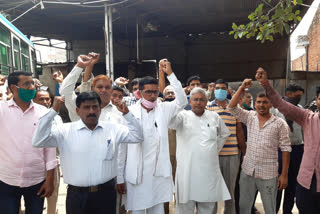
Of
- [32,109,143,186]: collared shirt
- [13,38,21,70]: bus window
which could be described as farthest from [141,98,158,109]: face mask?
[13,38,21,70]: bus window

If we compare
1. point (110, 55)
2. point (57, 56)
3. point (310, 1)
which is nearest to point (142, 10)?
point (110, 55)

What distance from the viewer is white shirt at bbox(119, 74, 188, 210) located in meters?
2.88

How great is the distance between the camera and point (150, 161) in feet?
9.57

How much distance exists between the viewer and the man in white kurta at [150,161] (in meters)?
2.89

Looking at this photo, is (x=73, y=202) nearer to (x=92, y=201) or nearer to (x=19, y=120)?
(x=92, y=201)

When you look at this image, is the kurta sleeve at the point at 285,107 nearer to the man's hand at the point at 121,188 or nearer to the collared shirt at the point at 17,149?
the man's hand at the point at 121,188

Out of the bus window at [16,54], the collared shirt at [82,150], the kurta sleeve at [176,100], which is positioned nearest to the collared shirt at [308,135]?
the kurta sleeve at [176,100]

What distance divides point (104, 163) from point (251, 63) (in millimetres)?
14343

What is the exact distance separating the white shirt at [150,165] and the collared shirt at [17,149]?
3.23 ft

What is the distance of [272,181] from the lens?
10.3 feet

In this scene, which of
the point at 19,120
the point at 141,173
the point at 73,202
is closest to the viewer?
the point at 73,202

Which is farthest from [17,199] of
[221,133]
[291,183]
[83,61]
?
[291,183]

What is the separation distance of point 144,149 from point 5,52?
4471 mm

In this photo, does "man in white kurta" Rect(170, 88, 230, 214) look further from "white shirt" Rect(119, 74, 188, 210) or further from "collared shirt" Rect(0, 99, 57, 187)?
"collared shirt" Rect(0, 99, 57, 187)
